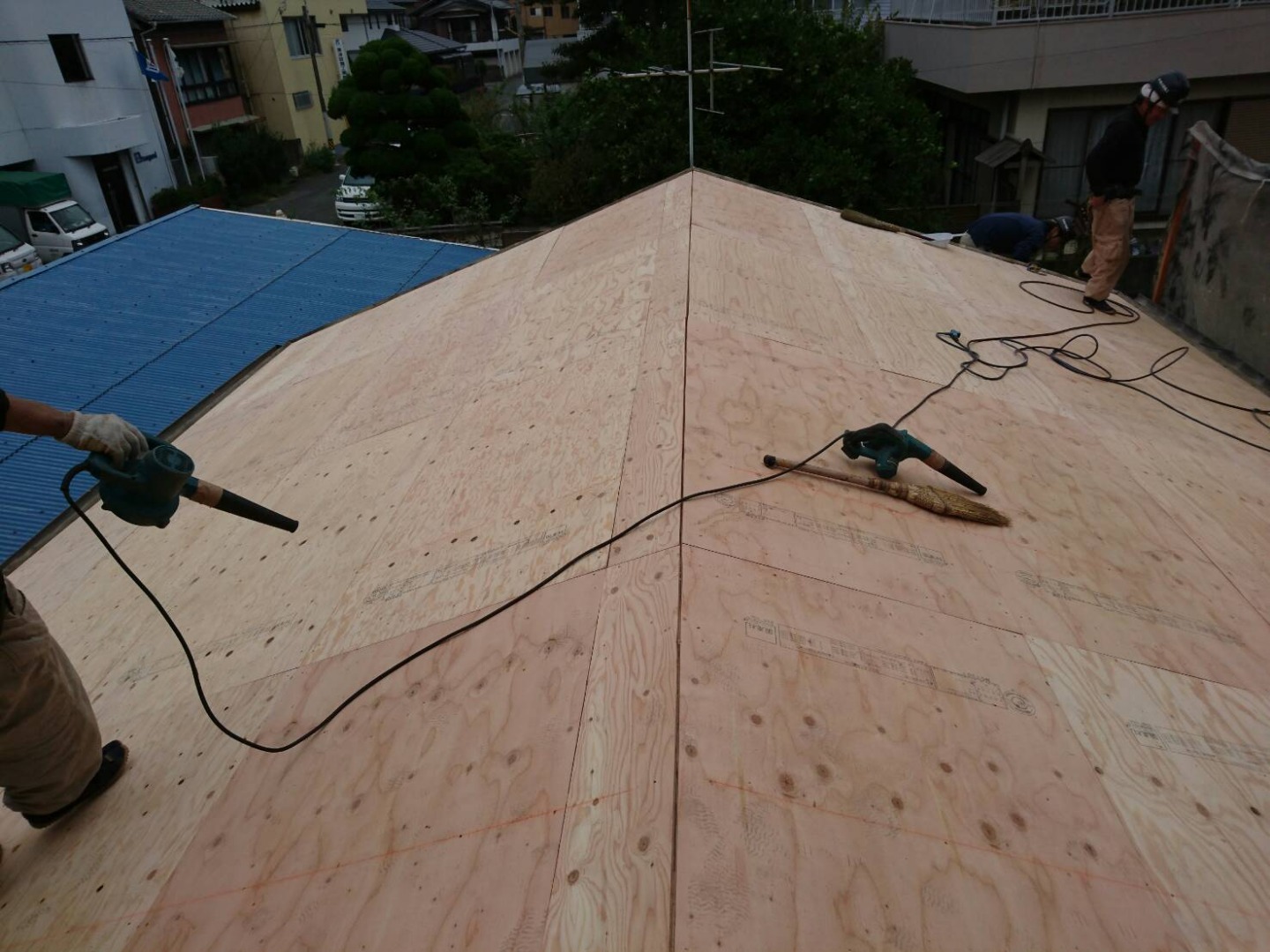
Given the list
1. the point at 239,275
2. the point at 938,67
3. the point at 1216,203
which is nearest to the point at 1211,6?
the point at 938,67

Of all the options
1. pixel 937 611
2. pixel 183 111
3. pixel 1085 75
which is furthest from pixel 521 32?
pixel 937 611

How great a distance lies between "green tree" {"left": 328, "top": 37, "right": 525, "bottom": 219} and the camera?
65.5 feet

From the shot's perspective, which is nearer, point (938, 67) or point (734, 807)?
point (734, 807)

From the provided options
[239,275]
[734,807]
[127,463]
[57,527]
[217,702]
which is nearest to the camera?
[734,807]

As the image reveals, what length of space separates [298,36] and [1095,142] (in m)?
28.7

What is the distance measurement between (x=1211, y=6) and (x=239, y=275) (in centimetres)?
1393

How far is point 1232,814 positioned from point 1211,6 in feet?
47.7

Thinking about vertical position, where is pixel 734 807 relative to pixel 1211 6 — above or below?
below

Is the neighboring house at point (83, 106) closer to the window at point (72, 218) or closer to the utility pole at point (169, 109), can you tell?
the utility pole at point (169, 109)

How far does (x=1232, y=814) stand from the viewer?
6.28 feet

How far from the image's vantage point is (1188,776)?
1985mm

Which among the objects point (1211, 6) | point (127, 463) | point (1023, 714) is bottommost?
point (1023, 714)

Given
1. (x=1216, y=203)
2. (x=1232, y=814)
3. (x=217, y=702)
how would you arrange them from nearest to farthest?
1. (x=1232, y=814)
2. (x=217, y=702)
3. (x=1216, y=203)

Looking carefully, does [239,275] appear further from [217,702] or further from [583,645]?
[583,645]
